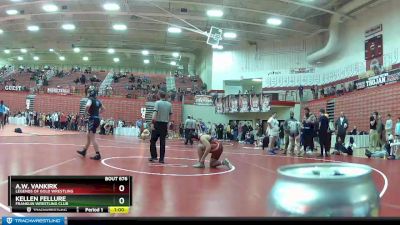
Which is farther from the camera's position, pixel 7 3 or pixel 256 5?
pixel 7 3

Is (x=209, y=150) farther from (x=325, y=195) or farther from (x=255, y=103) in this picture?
(x=255, y=103)

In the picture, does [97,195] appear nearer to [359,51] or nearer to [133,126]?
[359,51]

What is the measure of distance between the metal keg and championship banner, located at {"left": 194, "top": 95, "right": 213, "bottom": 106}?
22082 mm

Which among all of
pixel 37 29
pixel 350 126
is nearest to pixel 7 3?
pixel 37 29

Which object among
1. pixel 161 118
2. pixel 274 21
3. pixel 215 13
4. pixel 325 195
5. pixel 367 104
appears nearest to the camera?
pixel 325 195

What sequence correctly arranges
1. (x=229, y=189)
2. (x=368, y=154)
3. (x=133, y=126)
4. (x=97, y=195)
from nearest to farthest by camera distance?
1. (x=97, y=195)
2. (x=229, y=189)
3. (x=368, y=154)
4. (x=133, y=126)

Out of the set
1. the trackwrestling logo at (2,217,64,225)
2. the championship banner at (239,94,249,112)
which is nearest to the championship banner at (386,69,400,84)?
the championship banner at (239,94,249,112)

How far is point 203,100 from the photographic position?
2334 cm

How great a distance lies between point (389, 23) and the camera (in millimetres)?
15180

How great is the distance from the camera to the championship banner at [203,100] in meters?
23.3

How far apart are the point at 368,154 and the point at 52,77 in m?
23.6

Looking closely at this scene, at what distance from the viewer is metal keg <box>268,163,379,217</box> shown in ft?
3.48
